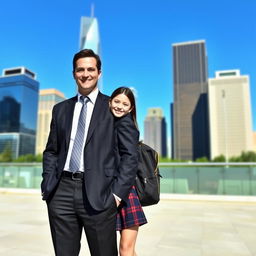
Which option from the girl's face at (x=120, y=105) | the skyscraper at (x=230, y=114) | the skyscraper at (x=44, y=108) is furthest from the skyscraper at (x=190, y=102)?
the girl's face at (x=120, y=105)

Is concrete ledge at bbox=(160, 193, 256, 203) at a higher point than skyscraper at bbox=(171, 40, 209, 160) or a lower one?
lower

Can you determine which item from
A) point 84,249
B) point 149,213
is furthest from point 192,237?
point 149,213

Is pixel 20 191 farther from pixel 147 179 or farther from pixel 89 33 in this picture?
pixel 89 33

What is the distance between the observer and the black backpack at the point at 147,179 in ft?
6.25

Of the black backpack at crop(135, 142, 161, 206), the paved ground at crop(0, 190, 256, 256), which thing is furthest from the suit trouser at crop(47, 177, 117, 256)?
the paved ground at crop(0, 190, 256, 256)

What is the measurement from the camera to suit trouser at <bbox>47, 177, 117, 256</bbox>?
154 centimetres

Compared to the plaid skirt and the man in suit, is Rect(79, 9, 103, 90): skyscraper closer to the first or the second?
the man in suit

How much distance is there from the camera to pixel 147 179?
6.26 ft

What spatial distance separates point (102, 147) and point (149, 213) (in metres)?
5.27

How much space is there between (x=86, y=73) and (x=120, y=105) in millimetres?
321

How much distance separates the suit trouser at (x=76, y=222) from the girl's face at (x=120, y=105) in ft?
1.77

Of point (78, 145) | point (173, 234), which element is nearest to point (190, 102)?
point (173, 234)

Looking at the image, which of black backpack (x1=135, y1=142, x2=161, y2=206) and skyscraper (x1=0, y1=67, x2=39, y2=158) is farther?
skyscraper (x1=0, y1=67, x2=39, y2=158)

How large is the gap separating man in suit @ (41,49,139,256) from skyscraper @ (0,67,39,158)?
390 feet
